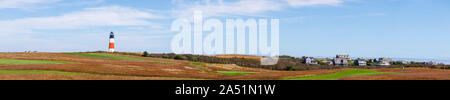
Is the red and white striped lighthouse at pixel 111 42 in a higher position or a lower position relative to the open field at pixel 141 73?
higher

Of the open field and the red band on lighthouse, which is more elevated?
the red band on lighthouse

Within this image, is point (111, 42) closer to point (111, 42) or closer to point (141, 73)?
point (111, 42)

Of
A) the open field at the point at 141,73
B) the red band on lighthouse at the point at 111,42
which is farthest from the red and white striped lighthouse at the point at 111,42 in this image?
the open field at the point at 141,73

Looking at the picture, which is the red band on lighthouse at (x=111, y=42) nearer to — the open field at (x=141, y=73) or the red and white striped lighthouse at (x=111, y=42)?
the red and white striped lighthouse at (x=111, y=42)

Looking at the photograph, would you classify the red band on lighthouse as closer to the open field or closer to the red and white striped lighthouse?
the red and white striped lighthouse

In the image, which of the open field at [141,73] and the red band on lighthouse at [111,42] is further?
the red band on lighthouse at [111,42]

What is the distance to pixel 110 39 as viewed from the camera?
417 ft

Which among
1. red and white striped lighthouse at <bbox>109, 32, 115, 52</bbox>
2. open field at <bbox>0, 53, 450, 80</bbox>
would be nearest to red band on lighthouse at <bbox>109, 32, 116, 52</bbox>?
red and white striped lighthouse at <bbox>109, 32, 115, 52</bbox>

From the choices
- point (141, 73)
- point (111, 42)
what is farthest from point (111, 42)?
point (141, 73)
